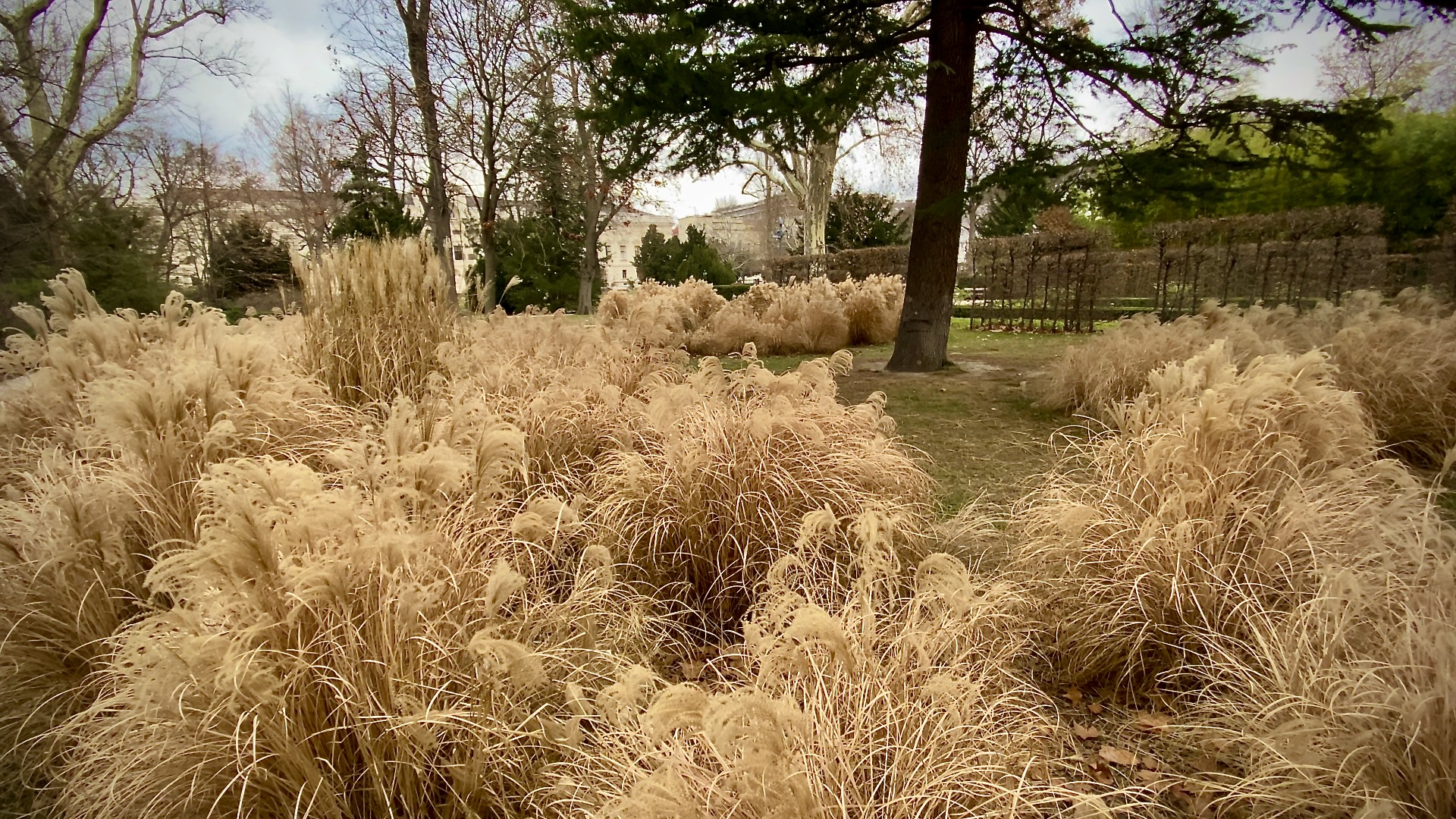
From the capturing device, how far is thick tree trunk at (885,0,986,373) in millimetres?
6742

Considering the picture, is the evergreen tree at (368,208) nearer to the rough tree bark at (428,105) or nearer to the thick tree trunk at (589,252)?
the rough tree bark at (428,105)

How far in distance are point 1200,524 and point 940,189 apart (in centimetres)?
572

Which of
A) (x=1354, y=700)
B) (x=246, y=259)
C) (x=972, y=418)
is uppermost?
(x=246, y=259)

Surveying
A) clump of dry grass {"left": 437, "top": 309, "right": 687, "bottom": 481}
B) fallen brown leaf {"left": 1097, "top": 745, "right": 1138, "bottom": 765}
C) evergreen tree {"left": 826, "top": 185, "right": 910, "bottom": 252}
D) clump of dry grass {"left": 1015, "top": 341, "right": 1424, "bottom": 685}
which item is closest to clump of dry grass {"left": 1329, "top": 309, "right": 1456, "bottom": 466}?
clump of dry grass {"left": 1015, "top": 341, "right": 1424, "bottom": 685}

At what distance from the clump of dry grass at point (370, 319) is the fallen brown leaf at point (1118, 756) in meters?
3.45

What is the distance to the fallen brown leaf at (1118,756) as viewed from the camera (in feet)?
5.61

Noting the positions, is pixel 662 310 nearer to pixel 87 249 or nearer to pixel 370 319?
pixel 370 319

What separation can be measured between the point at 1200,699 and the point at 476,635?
1993mm

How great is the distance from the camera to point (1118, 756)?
1732 mm

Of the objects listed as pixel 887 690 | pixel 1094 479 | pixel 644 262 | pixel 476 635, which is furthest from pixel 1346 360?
pixel 644 262

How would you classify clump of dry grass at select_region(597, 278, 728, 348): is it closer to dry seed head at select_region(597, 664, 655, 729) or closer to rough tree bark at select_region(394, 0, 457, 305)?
rough tree bark at select_region(394, 0, 457, 305)

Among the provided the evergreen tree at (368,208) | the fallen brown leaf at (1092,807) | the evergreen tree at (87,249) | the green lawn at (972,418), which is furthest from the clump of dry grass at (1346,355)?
the evergreen tree at (368,208)

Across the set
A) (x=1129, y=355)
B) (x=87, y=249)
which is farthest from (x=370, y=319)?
(x=87, y=249)

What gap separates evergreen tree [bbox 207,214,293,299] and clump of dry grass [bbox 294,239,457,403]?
23.0 metres
